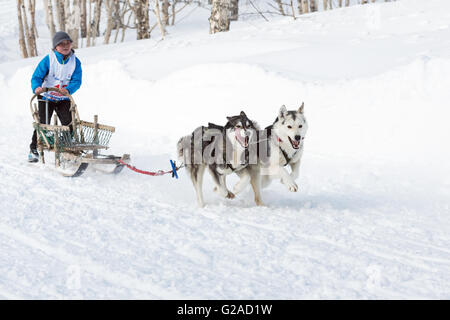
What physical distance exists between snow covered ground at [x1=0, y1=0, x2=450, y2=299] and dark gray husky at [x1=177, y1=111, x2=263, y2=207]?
0.80 feet

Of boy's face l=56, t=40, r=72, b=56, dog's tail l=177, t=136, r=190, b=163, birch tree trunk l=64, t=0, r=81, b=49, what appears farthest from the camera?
birch tree trunk l=64, t=0, r=81, b=49

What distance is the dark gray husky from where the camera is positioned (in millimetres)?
4090

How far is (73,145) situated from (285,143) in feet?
7.65

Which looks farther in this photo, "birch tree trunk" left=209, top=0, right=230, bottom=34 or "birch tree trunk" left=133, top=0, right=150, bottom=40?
"birch tree trunk" left=133, top=0, right=150, bottom=40

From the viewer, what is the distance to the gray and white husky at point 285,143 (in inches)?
163

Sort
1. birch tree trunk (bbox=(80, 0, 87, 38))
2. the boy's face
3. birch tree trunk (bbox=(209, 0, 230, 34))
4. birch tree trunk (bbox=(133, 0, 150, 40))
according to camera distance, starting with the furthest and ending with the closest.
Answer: birch tree trunk (bbox=(80, 0, 87, 38)), birch tree trunk (bbox=(133, 0, 150, 40)), birch tree trunk (bbox=(209, 0, 230, 34)), the boy's face

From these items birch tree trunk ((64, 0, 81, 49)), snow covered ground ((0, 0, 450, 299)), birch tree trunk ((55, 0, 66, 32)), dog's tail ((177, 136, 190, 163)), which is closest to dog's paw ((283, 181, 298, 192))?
snow covered ground ((0, 0, 450, 299))

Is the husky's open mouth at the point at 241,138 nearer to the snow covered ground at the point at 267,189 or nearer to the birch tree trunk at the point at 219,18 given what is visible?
the snow covered ground at the point at 267,189

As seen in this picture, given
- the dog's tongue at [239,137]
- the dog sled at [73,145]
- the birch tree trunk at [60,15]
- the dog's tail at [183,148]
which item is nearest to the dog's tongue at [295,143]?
the dog's tongue at [239,137]

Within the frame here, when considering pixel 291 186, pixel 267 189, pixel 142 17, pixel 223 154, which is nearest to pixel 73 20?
pixel 142 17

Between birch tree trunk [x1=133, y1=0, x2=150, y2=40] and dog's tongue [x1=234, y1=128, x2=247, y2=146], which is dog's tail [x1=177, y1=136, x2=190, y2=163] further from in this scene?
birch tree trunk [x1=133, y1=0, x2=150, y2=40]

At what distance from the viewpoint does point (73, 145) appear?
517cm
